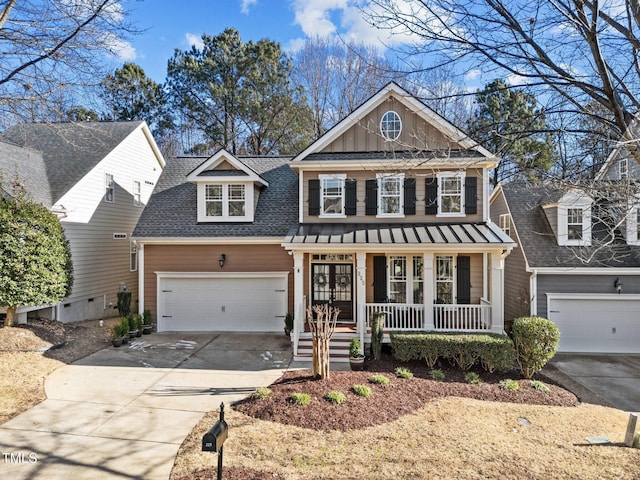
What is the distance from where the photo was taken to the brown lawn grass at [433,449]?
4980 mm

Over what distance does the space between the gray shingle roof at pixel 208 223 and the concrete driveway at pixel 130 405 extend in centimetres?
374

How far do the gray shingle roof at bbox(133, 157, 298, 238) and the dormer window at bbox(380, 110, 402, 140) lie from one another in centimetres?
403

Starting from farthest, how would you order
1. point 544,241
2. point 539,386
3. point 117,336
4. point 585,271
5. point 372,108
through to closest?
point 544,241 → point 372,108 → point 585,271 → point 117,336 → point 539,386

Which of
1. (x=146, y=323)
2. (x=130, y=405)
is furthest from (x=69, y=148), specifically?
(x=130, y=405)

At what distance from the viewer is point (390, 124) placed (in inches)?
A: 490

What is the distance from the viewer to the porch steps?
33.1 feet

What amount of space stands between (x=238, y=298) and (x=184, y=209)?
399 cm

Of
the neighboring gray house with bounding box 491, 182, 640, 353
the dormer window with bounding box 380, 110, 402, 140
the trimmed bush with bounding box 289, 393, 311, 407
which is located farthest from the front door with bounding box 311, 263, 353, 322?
the neighboring gray house with bounding box 491, 182, 640, 353

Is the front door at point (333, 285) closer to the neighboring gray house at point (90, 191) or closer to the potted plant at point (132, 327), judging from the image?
the potted plant at point (132, 327)

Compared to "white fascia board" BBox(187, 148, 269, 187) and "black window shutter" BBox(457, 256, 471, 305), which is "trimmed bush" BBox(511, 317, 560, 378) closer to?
"black window shutter" BBox(457, 256, 471, 305)

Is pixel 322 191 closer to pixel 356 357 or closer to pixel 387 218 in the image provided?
pixel 387 218

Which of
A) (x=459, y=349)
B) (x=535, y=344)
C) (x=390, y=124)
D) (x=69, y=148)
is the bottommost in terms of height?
(x=459, y=349)

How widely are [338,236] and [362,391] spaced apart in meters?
5.08

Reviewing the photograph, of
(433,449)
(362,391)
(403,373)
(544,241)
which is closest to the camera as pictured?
(433,449)
